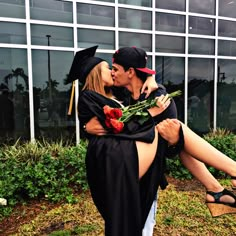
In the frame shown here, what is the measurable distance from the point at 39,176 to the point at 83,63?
7.74 feet

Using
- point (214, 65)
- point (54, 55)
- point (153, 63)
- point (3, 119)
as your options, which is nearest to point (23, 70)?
point (54, 55)

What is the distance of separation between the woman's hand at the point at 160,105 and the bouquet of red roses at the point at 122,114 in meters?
0.03

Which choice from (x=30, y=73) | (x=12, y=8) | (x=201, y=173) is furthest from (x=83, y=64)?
(x=12, y=8)

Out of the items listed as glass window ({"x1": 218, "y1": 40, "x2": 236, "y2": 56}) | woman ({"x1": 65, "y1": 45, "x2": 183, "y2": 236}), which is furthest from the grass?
glass window ({"x1": 218, "y1": 40, "x2": 236, "y2": 56})

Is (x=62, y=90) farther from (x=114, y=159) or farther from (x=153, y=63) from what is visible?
(x=114, y=159)

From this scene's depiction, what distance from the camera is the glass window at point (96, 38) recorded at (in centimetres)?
608

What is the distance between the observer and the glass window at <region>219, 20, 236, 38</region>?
24.6 feet

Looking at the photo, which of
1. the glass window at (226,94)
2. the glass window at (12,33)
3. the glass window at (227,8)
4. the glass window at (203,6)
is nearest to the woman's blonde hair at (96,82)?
the glass window at (12,33)

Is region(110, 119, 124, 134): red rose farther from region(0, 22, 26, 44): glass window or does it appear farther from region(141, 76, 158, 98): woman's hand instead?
region(0, 22, 26, 44): glass window

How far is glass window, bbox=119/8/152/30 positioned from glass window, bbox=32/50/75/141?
159 cm

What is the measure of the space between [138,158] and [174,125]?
34 centimetres

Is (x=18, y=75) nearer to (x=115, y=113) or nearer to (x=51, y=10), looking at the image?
(x=51, y=10)

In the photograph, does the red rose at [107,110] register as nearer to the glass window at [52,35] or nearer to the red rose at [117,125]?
the red rose at [117,125]

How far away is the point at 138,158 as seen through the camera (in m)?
1.62
